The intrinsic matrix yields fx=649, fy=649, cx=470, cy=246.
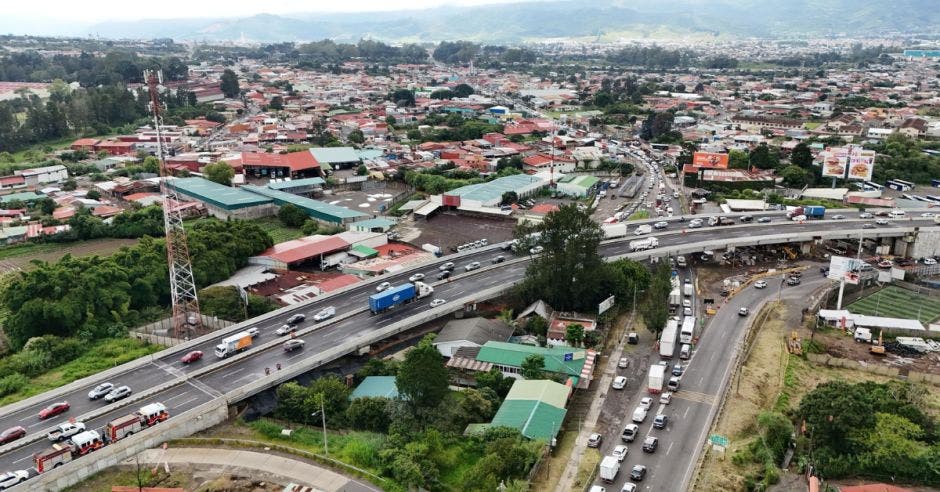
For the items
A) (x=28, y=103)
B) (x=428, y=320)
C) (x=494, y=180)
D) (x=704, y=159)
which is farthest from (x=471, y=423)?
(x=28, y=103)

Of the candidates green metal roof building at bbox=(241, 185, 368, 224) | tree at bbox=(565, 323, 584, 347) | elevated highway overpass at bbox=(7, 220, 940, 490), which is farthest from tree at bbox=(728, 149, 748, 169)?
tree at bbox=(565, 323, 584, 347)

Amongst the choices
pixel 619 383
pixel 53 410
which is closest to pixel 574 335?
pixel 619 383

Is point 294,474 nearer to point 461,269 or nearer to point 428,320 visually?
point 428,320

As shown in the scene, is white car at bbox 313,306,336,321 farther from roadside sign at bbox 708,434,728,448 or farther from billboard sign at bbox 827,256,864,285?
billboard sign at bbox 827,256,864,285

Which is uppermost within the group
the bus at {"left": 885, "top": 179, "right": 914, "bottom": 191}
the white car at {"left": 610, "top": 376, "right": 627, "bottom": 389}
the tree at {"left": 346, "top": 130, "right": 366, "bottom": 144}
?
the tree at {"left": 346, "top": 130, "right": 366, "bottom": 144}

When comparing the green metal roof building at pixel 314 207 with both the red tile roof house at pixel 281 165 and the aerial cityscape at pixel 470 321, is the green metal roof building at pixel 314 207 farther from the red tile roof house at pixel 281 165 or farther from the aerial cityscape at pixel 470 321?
the red tile roof house at pixel 281 165

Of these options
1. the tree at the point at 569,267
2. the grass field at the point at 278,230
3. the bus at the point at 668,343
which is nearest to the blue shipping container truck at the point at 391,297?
the tree at the point at 569,267
